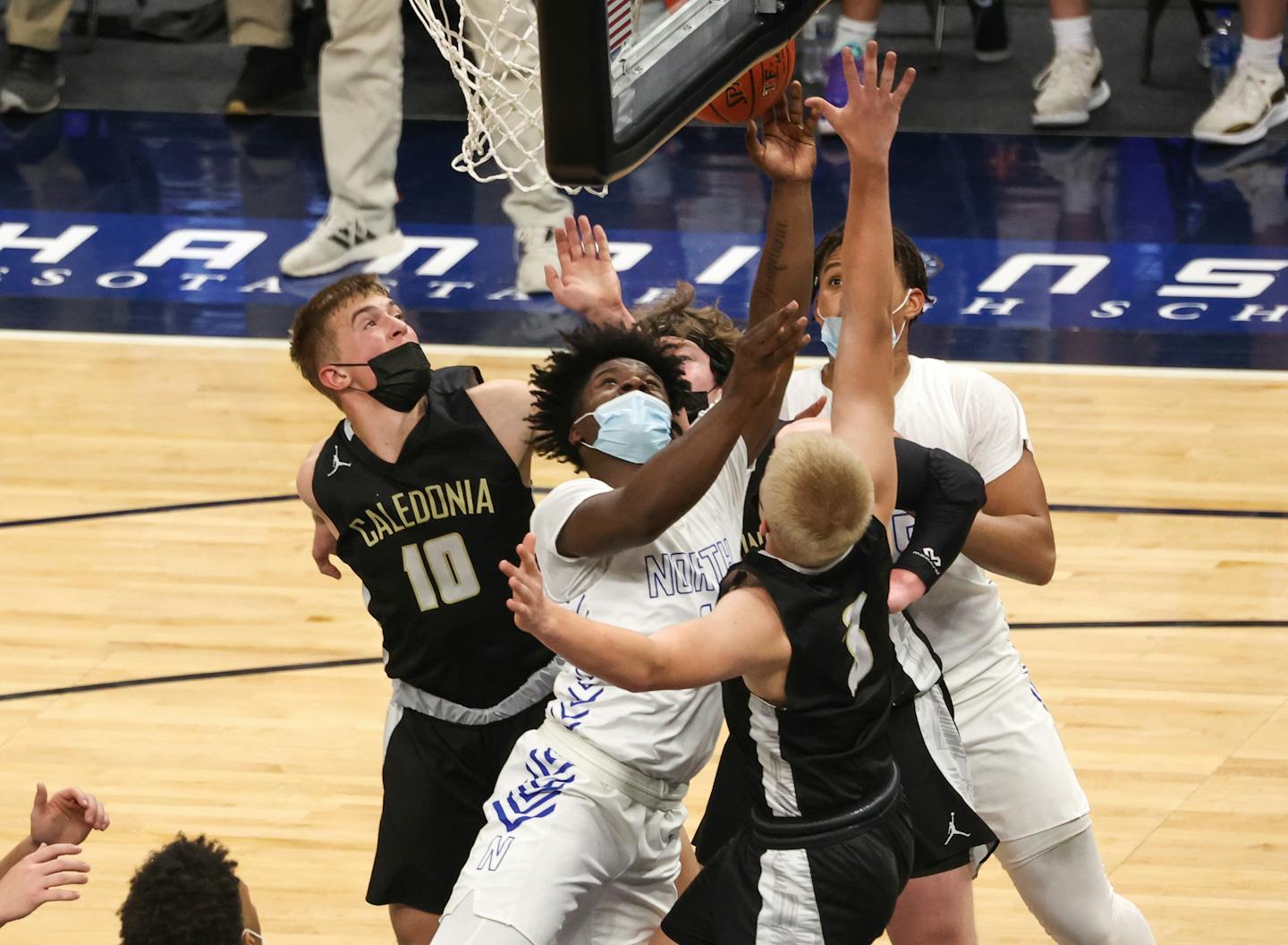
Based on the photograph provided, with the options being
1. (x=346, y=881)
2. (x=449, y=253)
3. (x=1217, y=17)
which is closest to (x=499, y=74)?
(x=346, y=881)

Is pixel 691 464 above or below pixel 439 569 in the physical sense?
above

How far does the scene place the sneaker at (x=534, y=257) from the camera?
28.5 ft

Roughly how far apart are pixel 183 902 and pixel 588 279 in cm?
154

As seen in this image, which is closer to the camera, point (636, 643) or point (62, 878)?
point (636, 643)

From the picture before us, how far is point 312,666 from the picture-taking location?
5.89 metres

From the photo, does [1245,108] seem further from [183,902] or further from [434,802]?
[183,902]

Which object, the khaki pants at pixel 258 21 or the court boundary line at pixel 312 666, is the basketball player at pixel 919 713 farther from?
the khaki pants at pixel 258 21

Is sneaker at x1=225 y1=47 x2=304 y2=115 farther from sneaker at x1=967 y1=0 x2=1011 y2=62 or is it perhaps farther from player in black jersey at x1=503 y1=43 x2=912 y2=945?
player in black jersey at x1=503 y1=43 x2=912 y2=945

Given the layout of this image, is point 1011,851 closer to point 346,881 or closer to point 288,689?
point 346,881

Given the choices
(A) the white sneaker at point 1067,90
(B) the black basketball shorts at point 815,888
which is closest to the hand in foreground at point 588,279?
(B) the black basketball shorts at point 815,888

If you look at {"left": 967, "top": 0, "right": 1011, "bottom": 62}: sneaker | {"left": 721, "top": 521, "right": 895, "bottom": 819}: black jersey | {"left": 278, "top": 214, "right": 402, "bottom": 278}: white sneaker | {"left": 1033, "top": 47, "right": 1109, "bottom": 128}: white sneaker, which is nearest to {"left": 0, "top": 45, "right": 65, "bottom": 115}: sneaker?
{"left": 278, "top": 214, "right": 402, "bottom": 278}: white sneaker

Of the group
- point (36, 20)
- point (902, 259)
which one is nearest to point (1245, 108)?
point (36, 20)

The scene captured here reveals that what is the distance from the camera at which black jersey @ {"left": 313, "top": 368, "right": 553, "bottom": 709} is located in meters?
4.02

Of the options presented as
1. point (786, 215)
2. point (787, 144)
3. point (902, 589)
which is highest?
point (787, 144)
